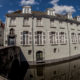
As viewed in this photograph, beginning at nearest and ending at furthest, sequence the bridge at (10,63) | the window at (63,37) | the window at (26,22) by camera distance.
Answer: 1. the bridge at (10,63)
2. the window at (26,22)
3. the window at (63,37)

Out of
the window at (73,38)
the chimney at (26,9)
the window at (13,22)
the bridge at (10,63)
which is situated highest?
the chimney at (26,9)

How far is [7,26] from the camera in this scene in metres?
12.6

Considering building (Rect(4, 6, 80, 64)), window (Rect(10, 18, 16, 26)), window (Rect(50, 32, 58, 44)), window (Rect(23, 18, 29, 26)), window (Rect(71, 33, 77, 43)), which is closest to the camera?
building (Rect(4, 6, 80, 64))

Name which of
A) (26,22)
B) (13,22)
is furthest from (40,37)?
(13,22)

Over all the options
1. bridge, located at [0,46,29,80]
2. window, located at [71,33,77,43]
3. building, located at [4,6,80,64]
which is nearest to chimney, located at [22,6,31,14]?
building, located at [4,6,80,64]

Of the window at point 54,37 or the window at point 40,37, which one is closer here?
the window at point 40,37

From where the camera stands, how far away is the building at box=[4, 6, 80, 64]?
1254 cm

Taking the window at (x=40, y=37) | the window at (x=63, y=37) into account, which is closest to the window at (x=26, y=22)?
the window at (x=40, y=37)

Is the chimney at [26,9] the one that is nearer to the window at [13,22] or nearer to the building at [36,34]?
the building at [36,34]

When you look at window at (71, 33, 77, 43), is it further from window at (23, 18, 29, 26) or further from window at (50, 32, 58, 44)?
window at (23, 18, 29, 26)

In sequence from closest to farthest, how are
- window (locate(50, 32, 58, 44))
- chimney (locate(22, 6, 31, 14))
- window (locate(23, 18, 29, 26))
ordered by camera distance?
window (locate(23, 18, 29, 26)) → chimney (locate(22, 6, 31, 14)) → window (locate(50, 32, 58, 44))

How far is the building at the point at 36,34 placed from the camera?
1254cm

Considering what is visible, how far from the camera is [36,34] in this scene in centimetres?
1294

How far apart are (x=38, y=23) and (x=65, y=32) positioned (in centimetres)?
562
